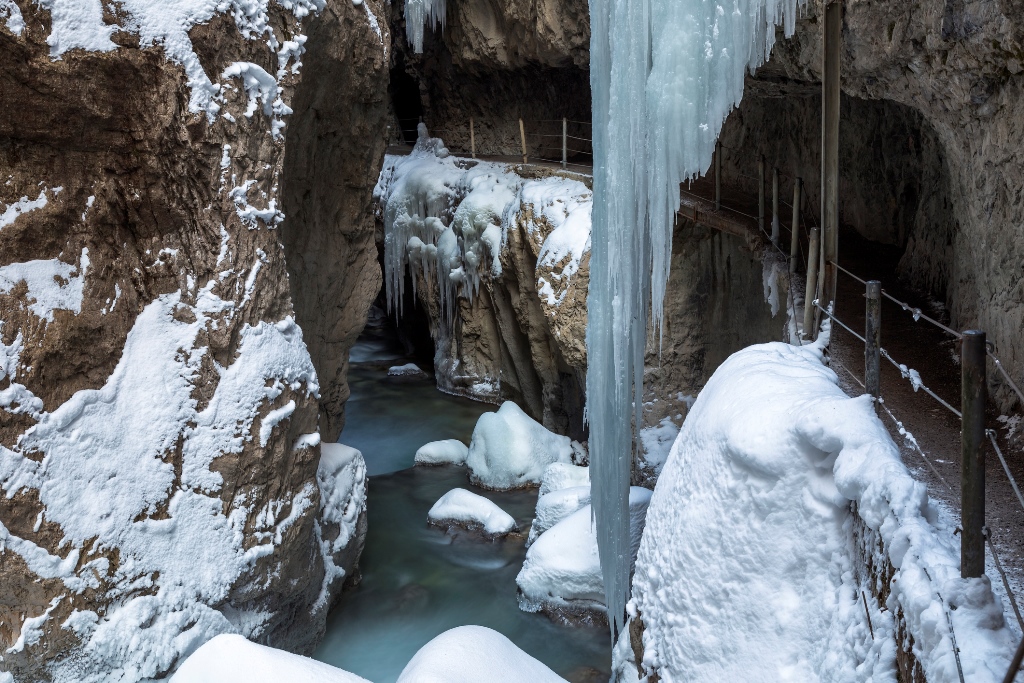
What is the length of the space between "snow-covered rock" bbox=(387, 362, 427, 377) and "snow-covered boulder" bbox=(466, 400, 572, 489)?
5382 mm

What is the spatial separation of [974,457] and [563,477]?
6842mm

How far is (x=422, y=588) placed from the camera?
805cm

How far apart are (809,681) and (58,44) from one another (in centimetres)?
531

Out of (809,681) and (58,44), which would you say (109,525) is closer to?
(58,44)

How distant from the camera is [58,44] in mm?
5004

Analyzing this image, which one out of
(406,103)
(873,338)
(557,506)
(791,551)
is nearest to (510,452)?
(557,506)

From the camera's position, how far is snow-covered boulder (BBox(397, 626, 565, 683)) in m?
4.18

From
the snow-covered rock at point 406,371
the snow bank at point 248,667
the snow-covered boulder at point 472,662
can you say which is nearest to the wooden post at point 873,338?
the snow-covered boulder at point 472,662

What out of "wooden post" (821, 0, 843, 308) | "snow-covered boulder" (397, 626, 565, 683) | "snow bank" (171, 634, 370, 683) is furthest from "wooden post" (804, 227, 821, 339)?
"snow bank" (171, 634, 370, 683)

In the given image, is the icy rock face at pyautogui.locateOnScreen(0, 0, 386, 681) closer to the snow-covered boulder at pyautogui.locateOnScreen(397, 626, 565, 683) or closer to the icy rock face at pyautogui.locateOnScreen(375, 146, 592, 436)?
the snow-covered boulder at pyautogui.locateOnScreen(397, 626, 565, 683)

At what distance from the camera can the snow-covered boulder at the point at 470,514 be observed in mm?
8945

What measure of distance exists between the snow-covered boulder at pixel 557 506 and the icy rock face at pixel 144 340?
9.62 ft

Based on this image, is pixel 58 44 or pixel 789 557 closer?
pixel 789 557

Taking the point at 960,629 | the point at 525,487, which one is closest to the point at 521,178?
the point at 525,487
